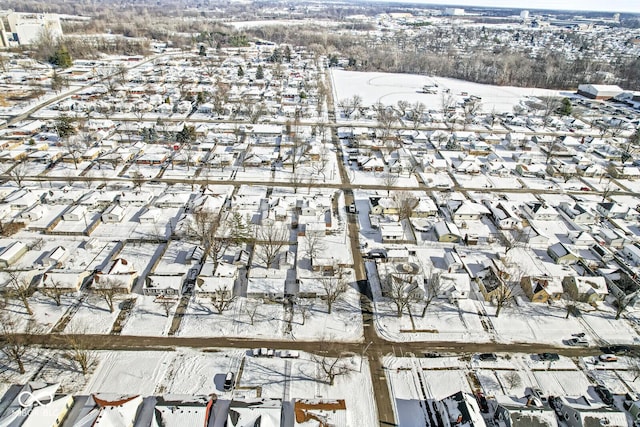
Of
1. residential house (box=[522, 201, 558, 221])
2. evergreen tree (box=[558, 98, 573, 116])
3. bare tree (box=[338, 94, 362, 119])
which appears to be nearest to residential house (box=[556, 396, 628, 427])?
residential house (box=[522, 201, 558, 221])

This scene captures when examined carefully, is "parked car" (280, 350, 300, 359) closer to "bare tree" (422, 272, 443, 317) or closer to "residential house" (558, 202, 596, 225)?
"bare tree" (422, 272, 443, 317)

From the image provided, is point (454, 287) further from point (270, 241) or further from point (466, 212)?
point (270, 241)

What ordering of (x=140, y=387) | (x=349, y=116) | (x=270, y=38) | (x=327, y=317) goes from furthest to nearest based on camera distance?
1. (x=270, y=38)
2. (x=349, y=116)
3. (x=327, y=317)
4. (x=140, y=387)

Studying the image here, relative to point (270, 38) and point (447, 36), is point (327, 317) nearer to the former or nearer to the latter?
point (270, 38)

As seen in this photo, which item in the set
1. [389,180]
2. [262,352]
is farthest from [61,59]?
[262,352]

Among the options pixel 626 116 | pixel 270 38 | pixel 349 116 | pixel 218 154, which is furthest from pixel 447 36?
pixel 218 154

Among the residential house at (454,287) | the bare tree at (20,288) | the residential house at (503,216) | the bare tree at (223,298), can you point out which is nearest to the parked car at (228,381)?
the bare tree at (223,298)

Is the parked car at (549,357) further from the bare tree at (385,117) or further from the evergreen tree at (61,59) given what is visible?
the evergreen tree at (61,59)
